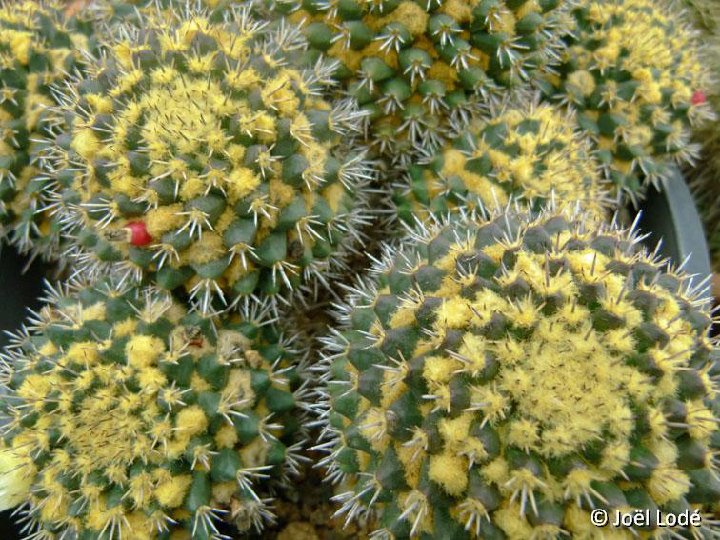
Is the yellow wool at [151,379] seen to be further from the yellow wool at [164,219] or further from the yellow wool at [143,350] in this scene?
the yellow wool at [164,219]

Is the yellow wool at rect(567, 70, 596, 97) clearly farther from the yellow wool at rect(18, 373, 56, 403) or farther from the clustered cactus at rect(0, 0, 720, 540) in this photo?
the yellow wool at rect(18, 373, 56, 403)

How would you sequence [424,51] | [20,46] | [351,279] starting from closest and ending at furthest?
1. [424,51]
2. [20,46]
3. [351,279]

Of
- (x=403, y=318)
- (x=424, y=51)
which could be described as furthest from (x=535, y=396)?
(x=424, y=51)

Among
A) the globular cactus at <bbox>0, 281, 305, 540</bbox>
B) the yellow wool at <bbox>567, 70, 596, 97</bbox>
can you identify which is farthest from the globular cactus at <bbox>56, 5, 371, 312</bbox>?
the yellow wool at <bbox>567, 70, 596, 97</bbox>

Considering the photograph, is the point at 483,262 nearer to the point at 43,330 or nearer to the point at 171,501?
the point at 171,501

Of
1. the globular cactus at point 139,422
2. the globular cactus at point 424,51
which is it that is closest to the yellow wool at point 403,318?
the globular cactus at point 139,422

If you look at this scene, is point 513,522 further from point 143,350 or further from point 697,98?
point 697,98
